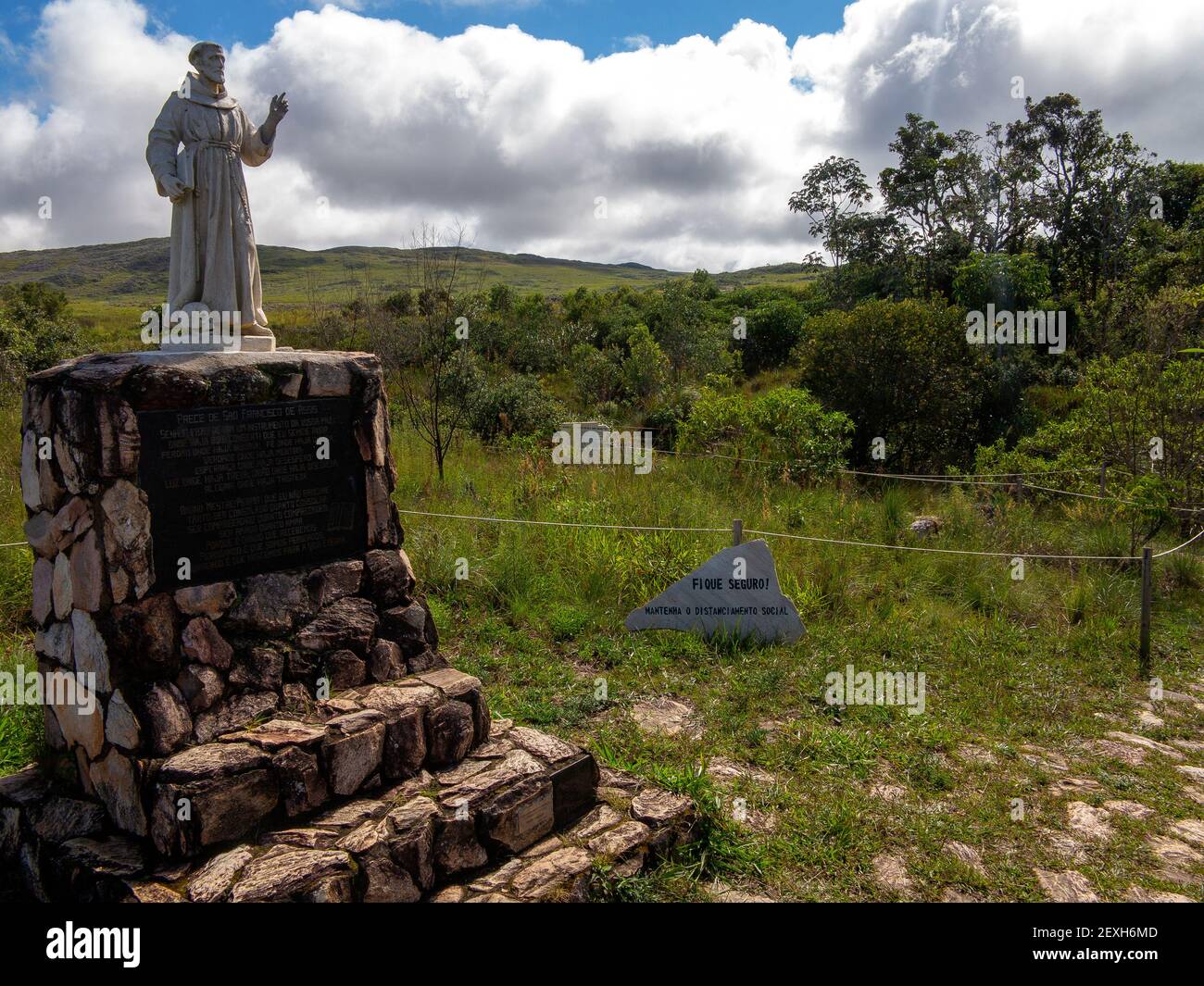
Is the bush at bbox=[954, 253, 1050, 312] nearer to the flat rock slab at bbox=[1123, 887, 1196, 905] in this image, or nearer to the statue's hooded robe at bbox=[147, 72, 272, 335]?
the flat rock slab at bbox=[1123, 887, 1196, 905]

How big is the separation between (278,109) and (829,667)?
479 cm

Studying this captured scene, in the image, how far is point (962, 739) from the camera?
5008mm

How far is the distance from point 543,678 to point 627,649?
784mm

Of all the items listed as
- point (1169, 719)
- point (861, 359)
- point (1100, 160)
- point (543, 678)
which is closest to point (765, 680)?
point (543, 678)

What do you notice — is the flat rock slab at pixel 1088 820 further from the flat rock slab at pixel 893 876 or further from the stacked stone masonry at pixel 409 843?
the stacked stone masonry at pixel 409 843

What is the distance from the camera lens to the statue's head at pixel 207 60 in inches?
159

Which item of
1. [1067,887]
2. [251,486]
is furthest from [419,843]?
[1067,887]

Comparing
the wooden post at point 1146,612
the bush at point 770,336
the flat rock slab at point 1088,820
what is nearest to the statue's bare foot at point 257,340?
the flat rock slab at point 1088,820

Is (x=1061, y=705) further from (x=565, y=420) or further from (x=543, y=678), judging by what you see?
(x=565, y=420)

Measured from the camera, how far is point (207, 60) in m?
4.04

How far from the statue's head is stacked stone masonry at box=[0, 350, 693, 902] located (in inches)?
56.6

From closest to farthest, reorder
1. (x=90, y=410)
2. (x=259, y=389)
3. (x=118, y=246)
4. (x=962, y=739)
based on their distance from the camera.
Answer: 1. (x=90, y=410)
2. (x=259, y=389)
3. (x=962, y=739)
4. (x=118, y=246)

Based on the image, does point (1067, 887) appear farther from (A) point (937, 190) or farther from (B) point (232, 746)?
(A) point (937, 190)

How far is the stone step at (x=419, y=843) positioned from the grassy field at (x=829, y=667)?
0.28 meters
